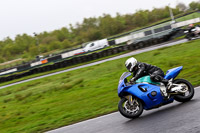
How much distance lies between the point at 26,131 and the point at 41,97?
252 inches

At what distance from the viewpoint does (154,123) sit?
20.4ft

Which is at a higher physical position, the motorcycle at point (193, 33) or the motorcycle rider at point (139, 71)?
the motorcycle rider at point (139, 71)

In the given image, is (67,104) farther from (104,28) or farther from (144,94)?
(104,28)

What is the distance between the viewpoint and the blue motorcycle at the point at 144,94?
7164 mm

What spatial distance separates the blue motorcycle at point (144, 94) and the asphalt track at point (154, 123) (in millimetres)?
246

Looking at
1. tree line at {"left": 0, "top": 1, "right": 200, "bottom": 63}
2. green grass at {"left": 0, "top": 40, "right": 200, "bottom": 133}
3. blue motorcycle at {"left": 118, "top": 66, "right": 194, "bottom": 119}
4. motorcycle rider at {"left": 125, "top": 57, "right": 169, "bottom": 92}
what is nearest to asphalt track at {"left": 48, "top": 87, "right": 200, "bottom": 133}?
blue motorcycle at {"left": 118, "top": 66, "right": 194, "bottom": 119}

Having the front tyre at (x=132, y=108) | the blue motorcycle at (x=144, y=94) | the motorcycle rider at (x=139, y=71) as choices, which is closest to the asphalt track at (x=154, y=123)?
the front tyre at (x=132, y=108)

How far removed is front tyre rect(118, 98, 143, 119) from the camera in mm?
7125

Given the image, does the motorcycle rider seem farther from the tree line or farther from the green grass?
the tree line

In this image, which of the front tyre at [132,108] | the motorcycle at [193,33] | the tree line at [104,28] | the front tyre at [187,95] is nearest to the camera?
the front tyre at [132,108]

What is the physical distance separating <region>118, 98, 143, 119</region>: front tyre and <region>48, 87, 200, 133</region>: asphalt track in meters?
0.14

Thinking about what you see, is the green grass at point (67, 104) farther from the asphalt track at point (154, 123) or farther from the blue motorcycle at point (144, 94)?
the blue motorcycle at point (144, 94)

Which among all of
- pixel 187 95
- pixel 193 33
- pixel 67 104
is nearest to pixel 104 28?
pixel 193 33

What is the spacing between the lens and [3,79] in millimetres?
32094
